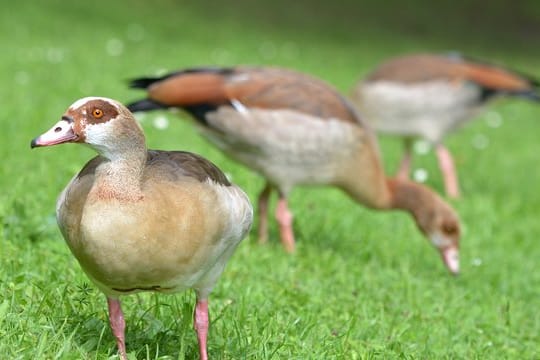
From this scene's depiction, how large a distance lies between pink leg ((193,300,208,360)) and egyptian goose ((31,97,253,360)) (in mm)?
265

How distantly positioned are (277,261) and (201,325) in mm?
2168

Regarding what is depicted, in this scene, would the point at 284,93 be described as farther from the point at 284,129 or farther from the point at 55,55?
the point at 55,55

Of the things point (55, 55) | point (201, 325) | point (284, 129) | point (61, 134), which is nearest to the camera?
point (61, 134)

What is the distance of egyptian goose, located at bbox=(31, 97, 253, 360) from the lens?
327 centimetres

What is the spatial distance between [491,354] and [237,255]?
1772mm

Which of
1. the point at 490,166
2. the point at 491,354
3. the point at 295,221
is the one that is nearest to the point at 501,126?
the point at 490,166

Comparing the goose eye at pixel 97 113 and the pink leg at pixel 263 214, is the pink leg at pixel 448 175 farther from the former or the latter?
the goose eye at pixel 97 113

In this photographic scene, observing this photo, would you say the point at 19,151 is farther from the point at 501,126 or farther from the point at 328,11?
the point at 328,11

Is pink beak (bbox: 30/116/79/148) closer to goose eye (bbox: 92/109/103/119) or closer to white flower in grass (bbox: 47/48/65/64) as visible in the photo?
goose eye (bbox: 92/109/103/119)

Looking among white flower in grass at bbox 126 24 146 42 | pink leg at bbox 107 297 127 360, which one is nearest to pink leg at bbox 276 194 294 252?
pink leg at bbox 107 297 127 360

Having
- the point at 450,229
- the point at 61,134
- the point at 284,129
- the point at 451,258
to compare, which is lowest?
the point at 451,258

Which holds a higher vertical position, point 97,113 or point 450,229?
point 97,113

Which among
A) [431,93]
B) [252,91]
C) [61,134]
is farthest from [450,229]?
[61,134]

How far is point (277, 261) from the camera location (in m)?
Result: 5.97
